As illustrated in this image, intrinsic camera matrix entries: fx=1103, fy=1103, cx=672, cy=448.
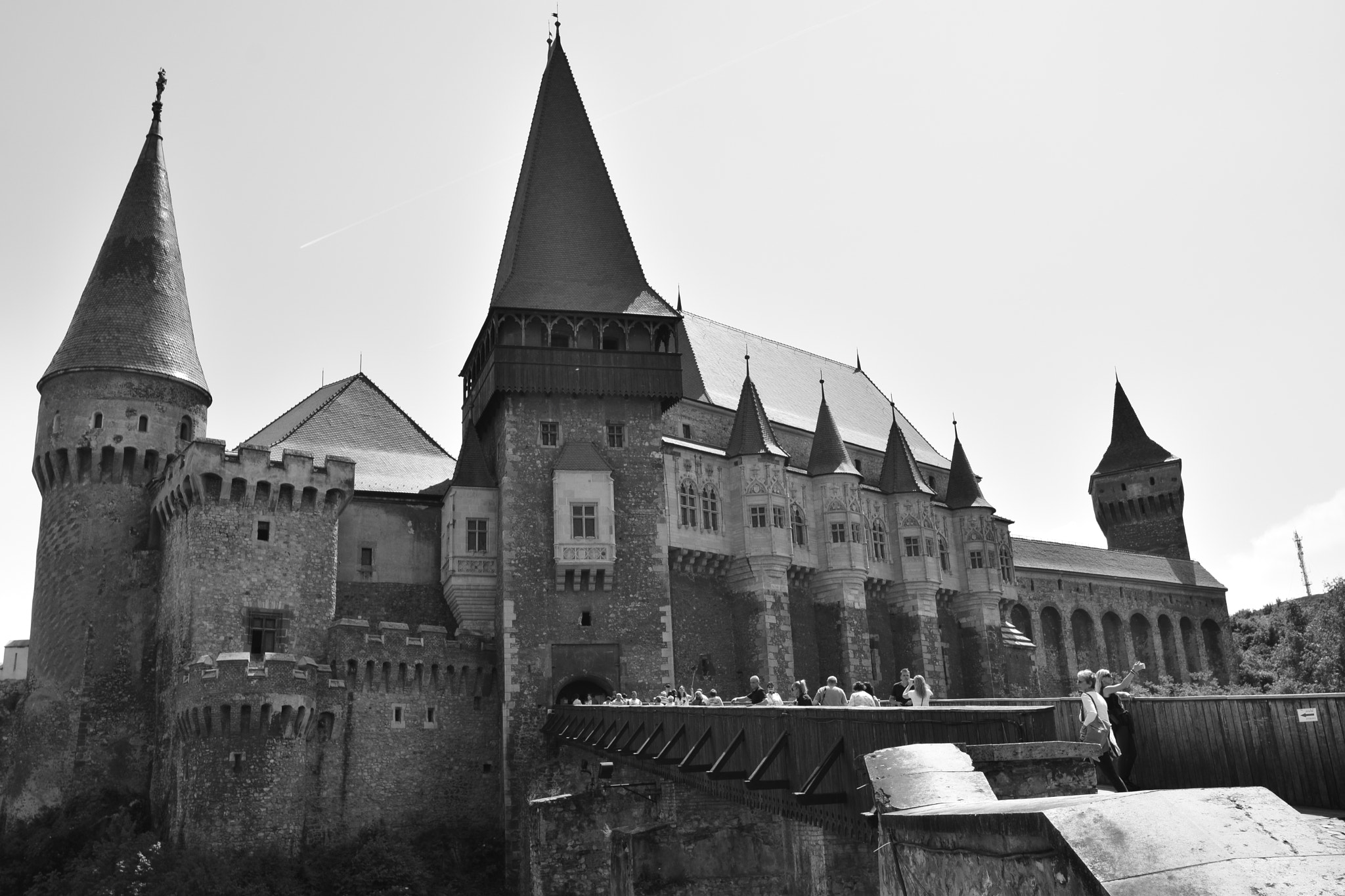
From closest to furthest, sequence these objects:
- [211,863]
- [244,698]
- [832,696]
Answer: [832,696]
[211,863]
[244,698]

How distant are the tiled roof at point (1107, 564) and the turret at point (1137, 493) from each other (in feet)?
7.75

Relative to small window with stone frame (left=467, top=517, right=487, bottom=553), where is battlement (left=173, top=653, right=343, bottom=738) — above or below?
below

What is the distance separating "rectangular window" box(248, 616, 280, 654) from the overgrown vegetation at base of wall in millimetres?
5661

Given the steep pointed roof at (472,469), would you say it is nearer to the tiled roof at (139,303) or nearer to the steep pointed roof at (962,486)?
the tiled roof at (139,303)

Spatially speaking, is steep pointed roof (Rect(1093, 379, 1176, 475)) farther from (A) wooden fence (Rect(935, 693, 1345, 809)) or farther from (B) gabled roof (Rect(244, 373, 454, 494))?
(A) wooden fence (Rect(935, 693, 1345, 809))

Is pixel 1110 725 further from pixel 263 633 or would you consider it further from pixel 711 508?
pixel 711 508

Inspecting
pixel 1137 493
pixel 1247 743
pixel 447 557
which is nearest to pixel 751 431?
pixel 447 557

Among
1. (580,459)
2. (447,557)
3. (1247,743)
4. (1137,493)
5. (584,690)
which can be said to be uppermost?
(1137,493)

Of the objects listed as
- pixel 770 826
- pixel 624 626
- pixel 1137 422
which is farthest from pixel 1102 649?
pixel 770 826

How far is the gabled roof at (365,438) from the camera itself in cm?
3884

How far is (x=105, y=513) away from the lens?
35688 mm

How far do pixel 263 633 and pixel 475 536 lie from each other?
719 centimetres

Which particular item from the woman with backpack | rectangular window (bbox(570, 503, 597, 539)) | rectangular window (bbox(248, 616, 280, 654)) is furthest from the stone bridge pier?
rectangular window (bbox(248, 616, 280, 654))

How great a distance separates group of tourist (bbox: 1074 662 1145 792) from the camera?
424 inches
